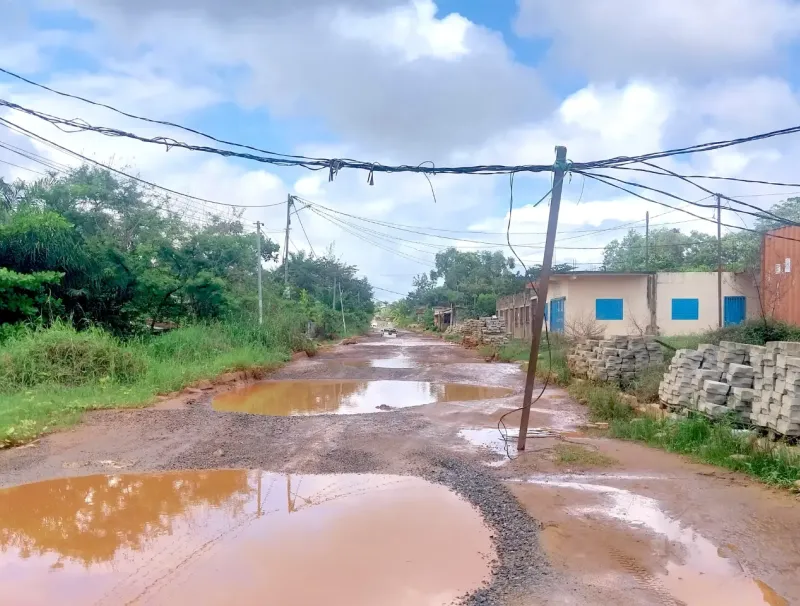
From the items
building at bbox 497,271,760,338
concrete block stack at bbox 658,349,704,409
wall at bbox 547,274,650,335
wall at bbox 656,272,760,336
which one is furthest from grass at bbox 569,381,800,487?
wall at bbox 656,272,760,336

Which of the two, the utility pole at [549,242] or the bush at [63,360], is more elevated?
the utility pole at [549,242]

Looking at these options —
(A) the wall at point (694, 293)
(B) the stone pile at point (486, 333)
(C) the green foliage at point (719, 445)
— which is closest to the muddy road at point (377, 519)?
(C) the green foliage at point (719, 445)

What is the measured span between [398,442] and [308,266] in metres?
41.7

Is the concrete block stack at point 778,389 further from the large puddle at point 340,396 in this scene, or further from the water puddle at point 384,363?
the water puddle at point 384,363

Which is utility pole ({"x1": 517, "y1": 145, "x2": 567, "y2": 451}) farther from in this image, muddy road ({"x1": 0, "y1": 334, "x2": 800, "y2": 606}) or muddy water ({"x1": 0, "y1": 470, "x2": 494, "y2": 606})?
muddy water ({"x1": 0, "y1": 470, "x2": 494, "y2": 606})

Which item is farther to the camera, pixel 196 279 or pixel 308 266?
pixel 308 266

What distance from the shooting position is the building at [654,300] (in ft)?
88.5

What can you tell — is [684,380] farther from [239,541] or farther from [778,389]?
[239,541]

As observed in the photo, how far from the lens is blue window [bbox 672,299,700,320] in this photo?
89.1 feet

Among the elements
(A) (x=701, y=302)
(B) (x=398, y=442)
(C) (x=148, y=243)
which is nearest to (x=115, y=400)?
(B) (x=398, y=442)

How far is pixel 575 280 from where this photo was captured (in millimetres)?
26984

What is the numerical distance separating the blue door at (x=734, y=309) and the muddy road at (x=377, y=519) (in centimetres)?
2041

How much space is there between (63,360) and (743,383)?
39.8 ft

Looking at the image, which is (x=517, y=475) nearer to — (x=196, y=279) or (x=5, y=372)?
(x=5, y=372)
